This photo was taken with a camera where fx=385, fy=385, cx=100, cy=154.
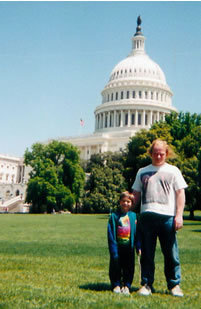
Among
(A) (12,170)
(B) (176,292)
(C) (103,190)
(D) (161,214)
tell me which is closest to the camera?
(B) (176,292)

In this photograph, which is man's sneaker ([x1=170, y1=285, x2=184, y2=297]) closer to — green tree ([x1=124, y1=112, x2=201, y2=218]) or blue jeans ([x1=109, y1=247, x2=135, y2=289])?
blue jeans ([x1=109, y1=247, x2=135, y2=289])

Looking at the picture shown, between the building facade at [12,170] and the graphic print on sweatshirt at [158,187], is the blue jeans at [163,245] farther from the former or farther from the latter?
the building facade at [12,170]

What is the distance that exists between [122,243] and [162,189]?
1190 mm

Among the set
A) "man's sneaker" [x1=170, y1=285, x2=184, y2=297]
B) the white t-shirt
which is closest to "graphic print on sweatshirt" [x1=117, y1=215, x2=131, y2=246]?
the white t-shirt

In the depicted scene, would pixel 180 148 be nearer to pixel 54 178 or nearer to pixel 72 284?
pixel 54 178

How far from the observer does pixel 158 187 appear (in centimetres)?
664

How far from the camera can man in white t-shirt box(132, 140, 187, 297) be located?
657 centimetres

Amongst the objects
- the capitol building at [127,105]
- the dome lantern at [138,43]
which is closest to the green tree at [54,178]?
the capitol building at [127,105]

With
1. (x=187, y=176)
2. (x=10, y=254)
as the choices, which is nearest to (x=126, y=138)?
(x=187, y=176)

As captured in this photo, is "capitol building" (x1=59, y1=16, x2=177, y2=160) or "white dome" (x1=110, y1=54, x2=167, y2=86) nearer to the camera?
"capitol building" (x1=59, y1=16, x2=177, y2=160)

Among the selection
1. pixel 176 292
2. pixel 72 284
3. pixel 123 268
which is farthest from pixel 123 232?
pixel 72 284

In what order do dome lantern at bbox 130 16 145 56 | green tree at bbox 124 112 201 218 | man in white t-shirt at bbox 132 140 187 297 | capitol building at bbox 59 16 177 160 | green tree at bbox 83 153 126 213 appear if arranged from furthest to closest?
dome lantern at bbox 130 16 145 56
capitol building at bbox 59 16 177 160
green tree at bbox 83 153 126 213
green tree at bbox 124 112 201 218
man in white t-shirt at bbox 132 140 187 297

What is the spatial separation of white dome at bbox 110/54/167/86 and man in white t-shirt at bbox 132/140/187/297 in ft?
342

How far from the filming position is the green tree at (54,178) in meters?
58.2
